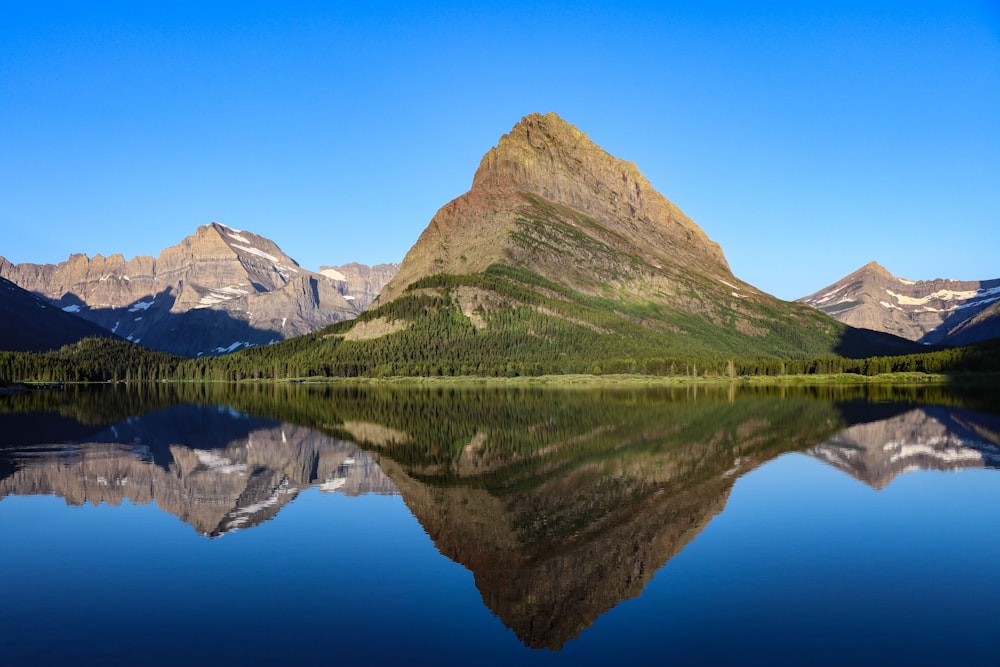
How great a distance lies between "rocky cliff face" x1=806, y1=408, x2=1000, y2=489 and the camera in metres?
57.8

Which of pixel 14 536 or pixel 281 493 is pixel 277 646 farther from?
pixel 281 493

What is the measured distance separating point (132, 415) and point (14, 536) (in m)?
85.9

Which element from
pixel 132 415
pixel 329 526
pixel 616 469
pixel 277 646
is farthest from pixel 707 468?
pixel 132 415

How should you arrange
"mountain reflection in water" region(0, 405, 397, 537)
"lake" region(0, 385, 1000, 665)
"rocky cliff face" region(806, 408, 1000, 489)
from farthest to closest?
"rocky cliff face" region(806, 408, 1000, 489) → "mountain reflection in water" region(0, 405, 397, 537) → "lake" region(0, 385, 1000, 665)

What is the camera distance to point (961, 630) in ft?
78.2

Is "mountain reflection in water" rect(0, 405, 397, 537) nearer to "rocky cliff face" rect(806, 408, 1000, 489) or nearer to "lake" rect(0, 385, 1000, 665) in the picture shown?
"lake" rect(0, 385, 1000, 665)

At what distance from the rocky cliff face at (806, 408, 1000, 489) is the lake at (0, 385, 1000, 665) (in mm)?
538

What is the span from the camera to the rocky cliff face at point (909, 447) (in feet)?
190

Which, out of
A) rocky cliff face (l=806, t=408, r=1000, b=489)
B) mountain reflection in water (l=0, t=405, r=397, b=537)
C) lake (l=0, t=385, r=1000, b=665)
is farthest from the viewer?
rocky cliff face (l=806, t=408, r=1000, b=489)

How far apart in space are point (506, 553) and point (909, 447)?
49.5 meters

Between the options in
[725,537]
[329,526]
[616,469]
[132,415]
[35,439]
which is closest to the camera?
[725,537]

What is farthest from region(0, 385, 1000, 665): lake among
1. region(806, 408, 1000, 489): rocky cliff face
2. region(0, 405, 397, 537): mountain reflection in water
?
region(806, 408, 1000, 489): rocky cliff face

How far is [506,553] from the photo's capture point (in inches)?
1305

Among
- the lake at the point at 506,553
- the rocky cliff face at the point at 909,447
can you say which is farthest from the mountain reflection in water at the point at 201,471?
the rocky cliff face at the point at 909,447
